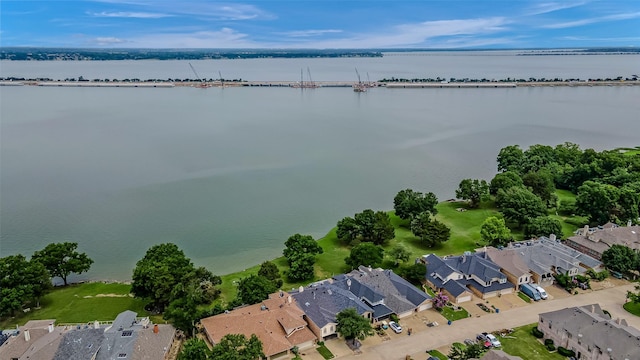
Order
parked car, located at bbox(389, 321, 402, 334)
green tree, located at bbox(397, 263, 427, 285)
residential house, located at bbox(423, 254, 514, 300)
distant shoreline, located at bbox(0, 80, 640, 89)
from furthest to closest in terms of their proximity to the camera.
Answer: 1. distant shoreline, located at bbox(0, 80, 640, 89)
2. green tree, located at bbox(397, 263, 427, 285)
3. residential house, located at bbox(423, 254, 514, 300)
4. parked car, located at bbox(389, 321, 402, 334)

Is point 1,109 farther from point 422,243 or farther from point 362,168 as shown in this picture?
point 422,243

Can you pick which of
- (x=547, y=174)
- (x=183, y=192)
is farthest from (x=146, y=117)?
(x=547, y=174)

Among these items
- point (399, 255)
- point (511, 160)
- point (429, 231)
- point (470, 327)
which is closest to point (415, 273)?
point (399, 255)

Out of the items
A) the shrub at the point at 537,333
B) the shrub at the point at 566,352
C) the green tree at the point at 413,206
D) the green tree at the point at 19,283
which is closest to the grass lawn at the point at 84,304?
the green tree at the point at 19,283

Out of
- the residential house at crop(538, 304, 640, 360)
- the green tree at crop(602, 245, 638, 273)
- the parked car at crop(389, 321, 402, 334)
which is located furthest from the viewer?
the green tree at crop(602, 245, 638, 273)

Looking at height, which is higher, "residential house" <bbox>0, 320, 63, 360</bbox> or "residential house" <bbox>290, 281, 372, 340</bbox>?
"residential house" <bbox>290, 281, 372, 340</bbox>

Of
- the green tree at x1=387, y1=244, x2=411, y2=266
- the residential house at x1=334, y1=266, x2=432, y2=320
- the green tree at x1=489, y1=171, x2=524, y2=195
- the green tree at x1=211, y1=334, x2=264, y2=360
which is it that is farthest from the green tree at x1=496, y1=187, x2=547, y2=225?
the green tree at x1=211, y1=334, x2=264, y2=360

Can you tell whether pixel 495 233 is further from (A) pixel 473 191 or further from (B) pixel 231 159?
(B) pixel 231 159

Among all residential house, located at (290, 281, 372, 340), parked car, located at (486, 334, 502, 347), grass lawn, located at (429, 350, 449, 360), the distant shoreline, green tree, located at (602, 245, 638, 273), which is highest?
the distant shoreline

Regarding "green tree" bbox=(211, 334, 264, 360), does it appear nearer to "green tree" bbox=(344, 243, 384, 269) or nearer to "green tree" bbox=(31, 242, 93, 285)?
"green tree" bbox=(344, 243, 384, 269)
